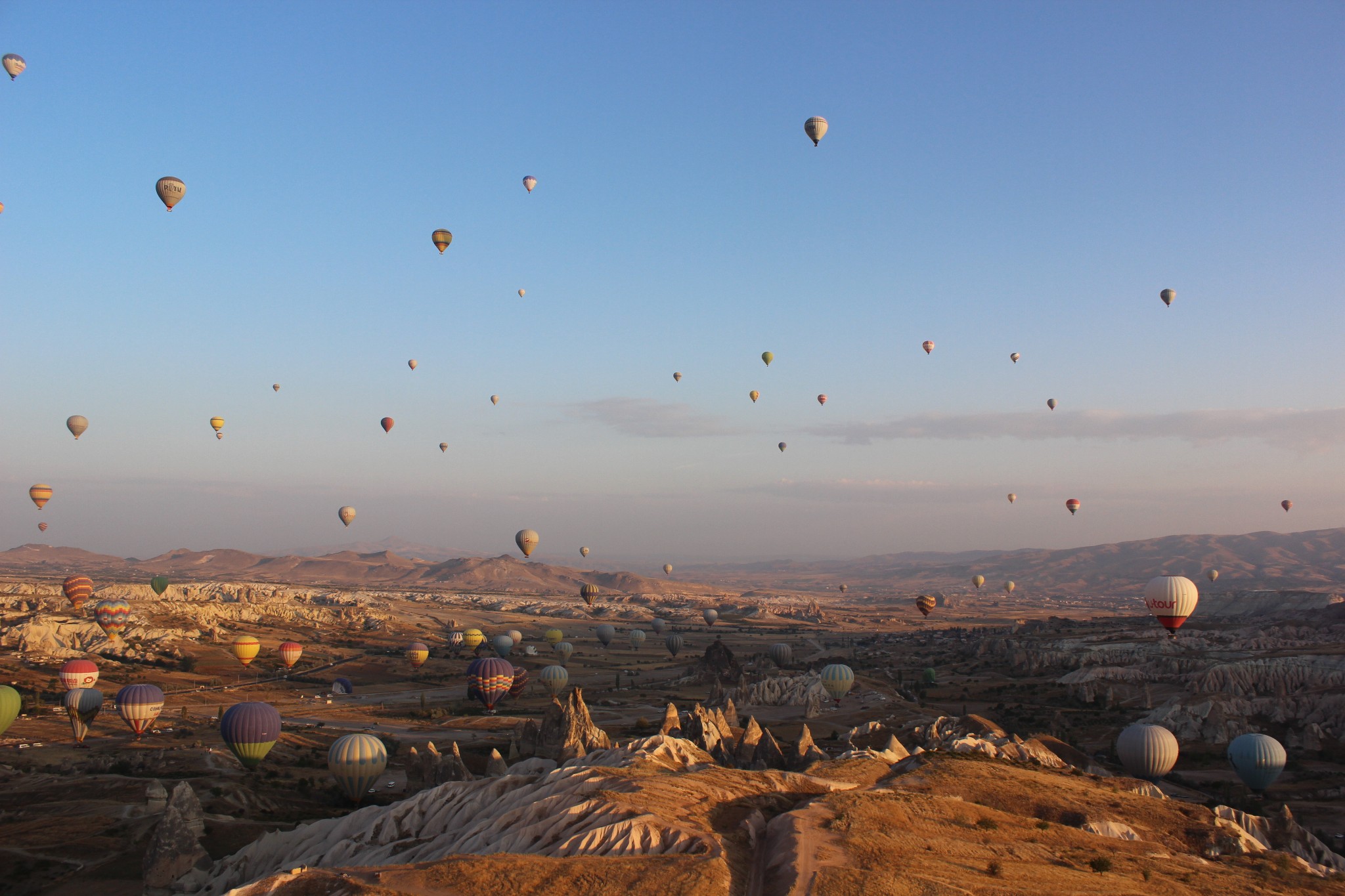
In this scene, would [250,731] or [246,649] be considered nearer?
[250,731]

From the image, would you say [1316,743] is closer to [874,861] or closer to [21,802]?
[874,861]

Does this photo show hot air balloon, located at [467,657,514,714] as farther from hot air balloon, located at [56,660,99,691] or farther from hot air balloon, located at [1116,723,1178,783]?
hot air balloon, located at [1116,723,1178,783]

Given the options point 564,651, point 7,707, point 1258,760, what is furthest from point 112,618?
point 1258,760

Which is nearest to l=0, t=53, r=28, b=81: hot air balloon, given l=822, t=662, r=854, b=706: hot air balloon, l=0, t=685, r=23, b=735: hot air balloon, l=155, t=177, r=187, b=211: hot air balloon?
l=155, t=177, r=187, b=211: hot air balloon

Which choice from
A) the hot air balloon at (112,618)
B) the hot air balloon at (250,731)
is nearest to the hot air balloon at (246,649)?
the hot air balloon at (112,618)

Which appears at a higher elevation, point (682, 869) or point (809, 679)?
point (682, 869)

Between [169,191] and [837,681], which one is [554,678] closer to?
[837,681]

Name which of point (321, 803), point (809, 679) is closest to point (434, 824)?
point (321, 803)
